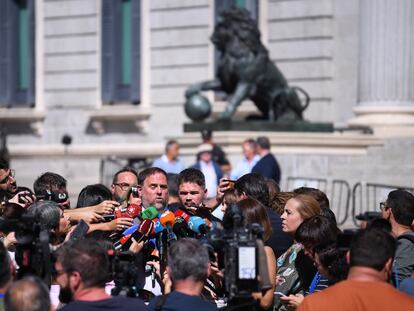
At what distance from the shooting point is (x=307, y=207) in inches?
396

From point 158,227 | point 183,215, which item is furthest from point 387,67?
point 158,227

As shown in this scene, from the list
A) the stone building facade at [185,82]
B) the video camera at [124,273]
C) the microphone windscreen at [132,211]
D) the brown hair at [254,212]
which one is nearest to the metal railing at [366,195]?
the stone building facade at [185,82]

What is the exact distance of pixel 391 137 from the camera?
2386cm

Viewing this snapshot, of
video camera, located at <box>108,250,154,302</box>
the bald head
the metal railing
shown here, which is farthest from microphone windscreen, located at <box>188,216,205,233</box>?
the metal railing

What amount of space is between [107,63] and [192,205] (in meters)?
21.5

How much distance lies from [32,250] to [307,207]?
2800 mm

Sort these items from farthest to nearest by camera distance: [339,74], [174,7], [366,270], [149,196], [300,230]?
[174,7]
[339,74]
[149,196]
[300,230]
[366,270]

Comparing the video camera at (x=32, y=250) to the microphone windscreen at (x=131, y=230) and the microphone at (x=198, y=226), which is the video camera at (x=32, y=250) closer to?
the microphone windscreen at (x=131, y=230)

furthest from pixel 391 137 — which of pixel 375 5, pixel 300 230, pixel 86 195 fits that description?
pixel 300 230

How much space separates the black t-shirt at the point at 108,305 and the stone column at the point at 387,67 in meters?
16.9

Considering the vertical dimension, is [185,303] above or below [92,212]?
below

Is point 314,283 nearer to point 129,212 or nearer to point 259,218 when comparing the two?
point 259,218

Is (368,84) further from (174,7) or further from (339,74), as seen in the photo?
(174,7)

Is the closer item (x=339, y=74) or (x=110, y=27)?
(x=339, y=74)
